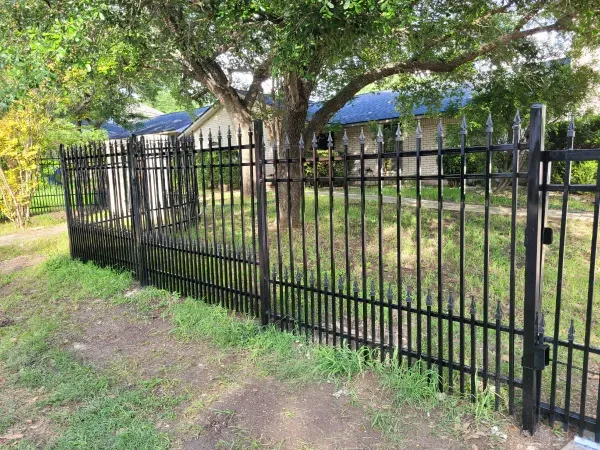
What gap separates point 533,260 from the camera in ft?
9.21

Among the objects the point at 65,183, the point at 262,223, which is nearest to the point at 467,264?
the point at 262,223

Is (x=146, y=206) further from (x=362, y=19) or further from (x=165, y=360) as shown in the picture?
(x=362, y=19)

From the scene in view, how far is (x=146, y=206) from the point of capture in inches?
241

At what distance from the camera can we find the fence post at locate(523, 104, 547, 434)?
274cm

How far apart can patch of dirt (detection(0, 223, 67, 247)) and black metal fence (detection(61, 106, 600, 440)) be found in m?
3.27

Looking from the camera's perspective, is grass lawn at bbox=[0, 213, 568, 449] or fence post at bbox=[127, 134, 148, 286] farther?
fence post at bbox=[127, 134, 148, 286]

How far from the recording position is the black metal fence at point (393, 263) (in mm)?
2844

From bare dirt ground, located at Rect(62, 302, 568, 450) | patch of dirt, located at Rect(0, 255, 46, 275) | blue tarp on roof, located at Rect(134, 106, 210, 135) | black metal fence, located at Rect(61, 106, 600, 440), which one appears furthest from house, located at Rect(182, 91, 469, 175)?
bare dirt ground, located at Rect(62, 302, 568, 450)

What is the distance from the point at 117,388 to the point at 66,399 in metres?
0.39

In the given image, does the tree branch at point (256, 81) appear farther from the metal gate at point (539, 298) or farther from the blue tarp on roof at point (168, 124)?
the blue tarp on roof at point (168, 124)

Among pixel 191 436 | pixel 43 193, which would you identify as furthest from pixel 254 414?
pixel 43 193

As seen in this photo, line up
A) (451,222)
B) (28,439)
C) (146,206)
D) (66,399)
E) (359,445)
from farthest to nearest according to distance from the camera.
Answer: (451,222) → (146,206) → (66,399) → (28,439) → (359,445)

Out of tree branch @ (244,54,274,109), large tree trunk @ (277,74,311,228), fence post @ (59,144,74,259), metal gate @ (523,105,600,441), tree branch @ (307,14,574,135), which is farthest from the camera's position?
tree branch @ (244,54,274,109)

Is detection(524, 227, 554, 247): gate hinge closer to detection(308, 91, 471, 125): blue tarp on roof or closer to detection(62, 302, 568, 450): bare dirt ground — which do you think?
detection(62, 302, 568, 450): bare dirt ground
